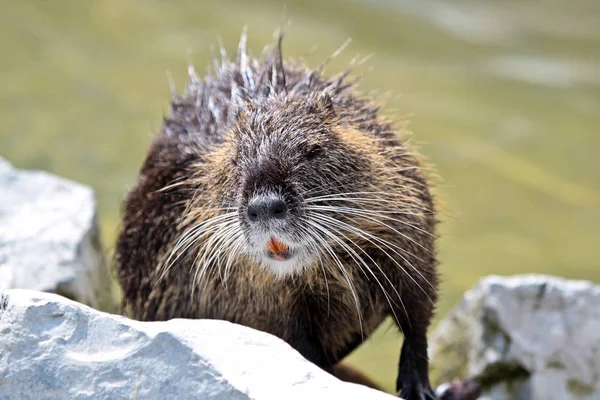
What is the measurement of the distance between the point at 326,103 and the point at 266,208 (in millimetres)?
611

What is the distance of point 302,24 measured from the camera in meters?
9.95

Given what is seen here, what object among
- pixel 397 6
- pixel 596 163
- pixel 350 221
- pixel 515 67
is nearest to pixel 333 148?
pixel 350 221

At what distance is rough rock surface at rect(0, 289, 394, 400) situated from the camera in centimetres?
247

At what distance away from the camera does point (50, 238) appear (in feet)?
13.6

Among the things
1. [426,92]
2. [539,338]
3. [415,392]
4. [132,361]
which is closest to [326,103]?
[415,392]

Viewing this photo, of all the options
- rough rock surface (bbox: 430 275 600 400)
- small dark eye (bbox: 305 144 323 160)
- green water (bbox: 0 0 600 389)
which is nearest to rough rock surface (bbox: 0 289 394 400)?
small dark eye (bbox: 305 144 323 160)

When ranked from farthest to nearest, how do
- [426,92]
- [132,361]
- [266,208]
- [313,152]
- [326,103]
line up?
[426,92] < [326,103] < [313,152] < [266,208] < [132,361]

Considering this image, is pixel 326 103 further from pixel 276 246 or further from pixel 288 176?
pixel 276 246

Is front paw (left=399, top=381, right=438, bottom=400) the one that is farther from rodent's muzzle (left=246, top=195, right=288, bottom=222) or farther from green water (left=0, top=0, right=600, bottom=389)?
green water (left=0, top=0, right=600, bottom=389)

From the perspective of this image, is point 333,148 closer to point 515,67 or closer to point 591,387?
point 591,387

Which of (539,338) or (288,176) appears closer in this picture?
(288,176)

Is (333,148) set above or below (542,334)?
above

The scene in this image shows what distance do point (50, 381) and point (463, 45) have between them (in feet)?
27.0

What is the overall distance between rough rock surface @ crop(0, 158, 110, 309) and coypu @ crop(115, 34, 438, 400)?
0.23 metres
